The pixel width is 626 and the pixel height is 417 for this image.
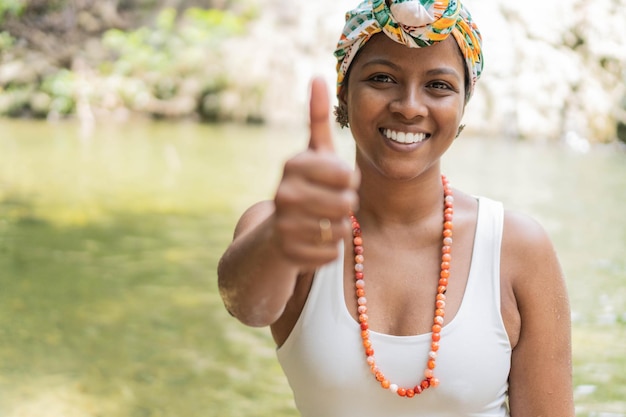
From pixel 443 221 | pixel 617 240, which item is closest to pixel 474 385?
pixel 443 221

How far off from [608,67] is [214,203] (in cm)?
1377

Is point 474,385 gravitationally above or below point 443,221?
below

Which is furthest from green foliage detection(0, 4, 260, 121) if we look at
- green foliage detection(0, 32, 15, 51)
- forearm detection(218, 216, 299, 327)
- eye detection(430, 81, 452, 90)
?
forearm detection(218, 216, 299, 327)

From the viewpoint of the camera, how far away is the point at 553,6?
1928 centimetres

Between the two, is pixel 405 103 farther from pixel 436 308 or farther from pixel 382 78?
pixel 436 308

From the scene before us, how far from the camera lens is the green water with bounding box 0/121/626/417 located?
3666 mm

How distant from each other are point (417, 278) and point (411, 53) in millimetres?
534

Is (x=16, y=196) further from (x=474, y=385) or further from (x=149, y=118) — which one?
(x=149, y=118)

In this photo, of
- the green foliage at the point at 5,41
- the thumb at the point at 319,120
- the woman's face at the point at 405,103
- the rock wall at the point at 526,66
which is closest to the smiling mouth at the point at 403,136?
the woman's face at the point at 405,103

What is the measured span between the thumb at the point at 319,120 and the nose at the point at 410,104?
21.1 inches

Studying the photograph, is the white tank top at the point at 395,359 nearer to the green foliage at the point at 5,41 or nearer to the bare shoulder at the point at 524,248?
the bare shoulder at the point at 524,248

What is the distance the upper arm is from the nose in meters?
0.40

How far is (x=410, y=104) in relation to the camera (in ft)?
5.32

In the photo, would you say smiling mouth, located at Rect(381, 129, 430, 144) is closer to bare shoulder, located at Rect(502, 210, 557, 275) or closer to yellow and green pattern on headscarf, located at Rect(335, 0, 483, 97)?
yellow and green pattern on headscarf, located at Rect(335, 0, 483, 97)
